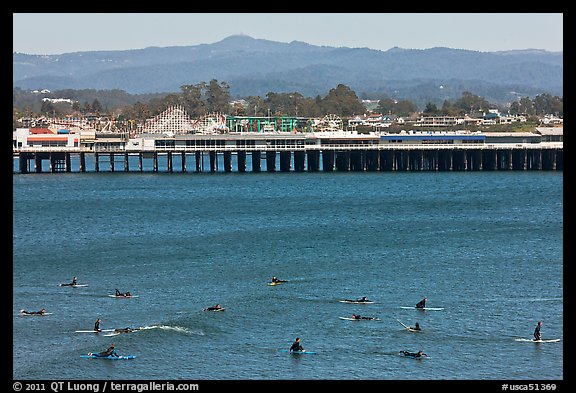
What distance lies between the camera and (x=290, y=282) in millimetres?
48875

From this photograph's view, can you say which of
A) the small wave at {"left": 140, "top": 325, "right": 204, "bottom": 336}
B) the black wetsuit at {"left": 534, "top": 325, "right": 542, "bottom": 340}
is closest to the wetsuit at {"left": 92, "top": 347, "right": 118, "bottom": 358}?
the small wave at {"left": 140, "top": 325, "right": 204, "bottom": 336}

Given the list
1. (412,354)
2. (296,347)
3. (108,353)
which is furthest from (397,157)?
(108,353)

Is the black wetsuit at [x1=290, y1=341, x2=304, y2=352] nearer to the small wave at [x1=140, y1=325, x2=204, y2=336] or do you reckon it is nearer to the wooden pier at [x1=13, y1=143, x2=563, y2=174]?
the small wave at [x1=140, y1=325, x2=204, y2=336]

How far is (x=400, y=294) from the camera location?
4547 centimetres

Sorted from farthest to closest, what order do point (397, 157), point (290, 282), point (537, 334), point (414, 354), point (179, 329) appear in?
1. point (397, 157)
2. point (290, 282)
3. point (179, 329)
4. point (537, 334)
5. point (414, 354)

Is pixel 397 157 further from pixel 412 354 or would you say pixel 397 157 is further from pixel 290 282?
pixel 412 354

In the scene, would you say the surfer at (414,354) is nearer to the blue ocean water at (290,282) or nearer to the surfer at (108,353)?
the blue ocean water at (290,282)

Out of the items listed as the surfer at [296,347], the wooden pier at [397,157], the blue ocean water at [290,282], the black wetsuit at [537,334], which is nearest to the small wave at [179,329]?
the blue ocean water at [290,282]

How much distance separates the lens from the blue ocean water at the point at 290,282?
112 feet

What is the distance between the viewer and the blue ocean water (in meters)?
34.2

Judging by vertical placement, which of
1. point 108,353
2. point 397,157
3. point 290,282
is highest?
point 397,157

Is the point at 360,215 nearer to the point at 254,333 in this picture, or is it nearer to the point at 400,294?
the point at 400,294

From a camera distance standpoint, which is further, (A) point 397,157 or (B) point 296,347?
(A) point 397,157
